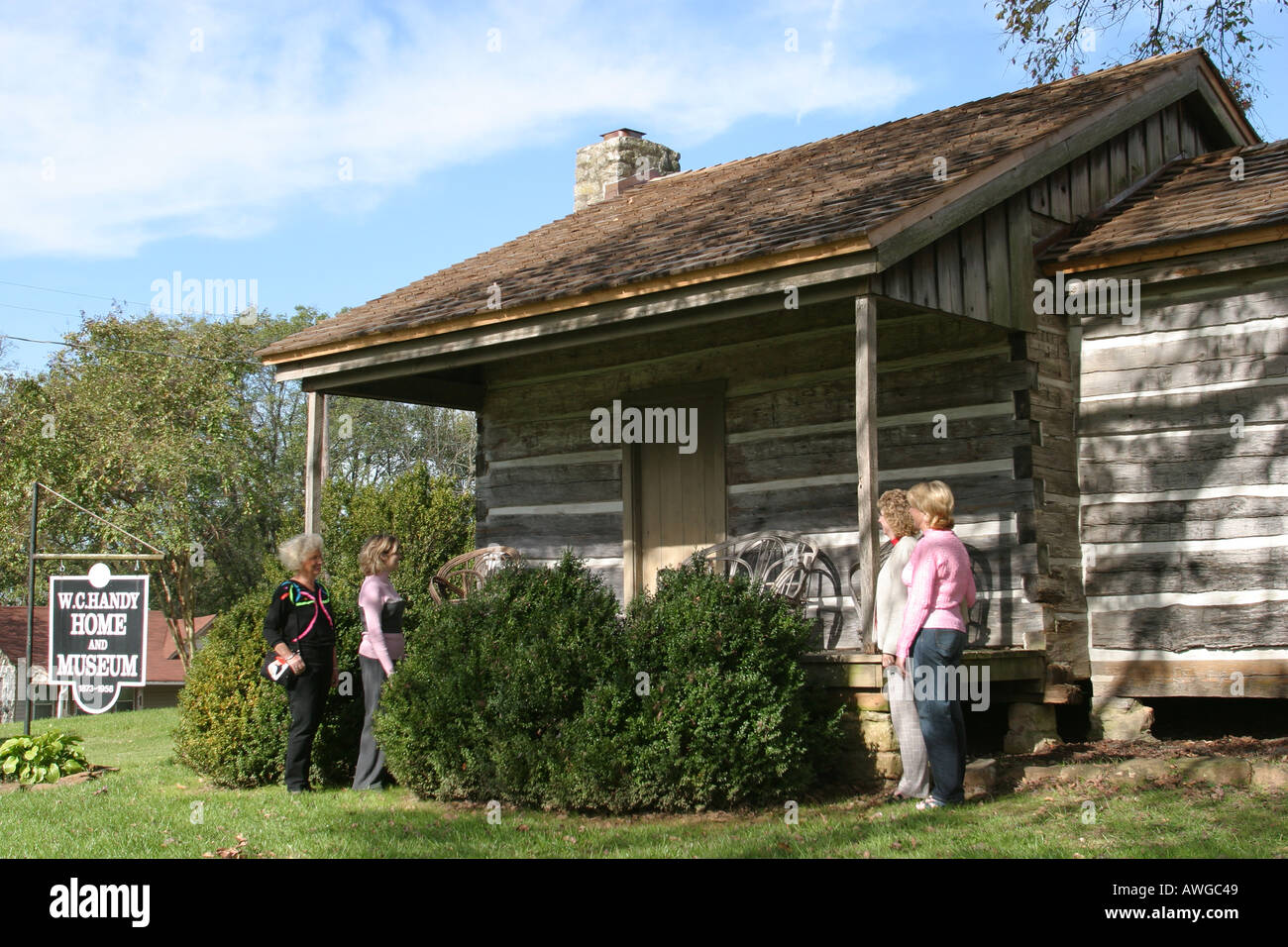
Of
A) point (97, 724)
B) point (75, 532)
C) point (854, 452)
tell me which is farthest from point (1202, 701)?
point (75, 532)

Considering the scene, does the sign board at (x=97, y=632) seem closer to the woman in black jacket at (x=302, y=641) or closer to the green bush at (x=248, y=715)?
the green bush at (x=248, y=715)

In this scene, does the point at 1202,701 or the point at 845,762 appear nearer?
the point at 845,762

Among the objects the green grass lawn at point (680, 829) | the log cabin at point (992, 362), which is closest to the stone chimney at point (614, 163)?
the log cabin at point (992, 362)

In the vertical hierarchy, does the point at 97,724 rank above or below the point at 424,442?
below

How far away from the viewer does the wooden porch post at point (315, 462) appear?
1088cm

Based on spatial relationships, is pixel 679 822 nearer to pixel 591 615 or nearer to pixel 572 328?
pixel 591 615

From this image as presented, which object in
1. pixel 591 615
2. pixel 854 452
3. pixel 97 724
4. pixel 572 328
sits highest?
pixel 572 328

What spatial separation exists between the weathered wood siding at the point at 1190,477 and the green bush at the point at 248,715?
5478 millimetres

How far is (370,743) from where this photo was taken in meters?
8.27

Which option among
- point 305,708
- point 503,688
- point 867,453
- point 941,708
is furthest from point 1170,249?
point 305,708

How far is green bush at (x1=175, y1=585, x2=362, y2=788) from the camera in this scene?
8.58 m

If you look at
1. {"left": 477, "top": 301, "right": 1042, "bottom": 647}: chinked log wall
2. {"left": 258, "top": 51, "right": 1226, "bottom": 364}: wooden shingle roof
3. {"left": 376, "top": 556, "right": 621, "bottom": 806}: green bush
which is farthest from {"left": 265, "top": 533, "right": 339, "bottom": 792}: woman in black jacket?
{"left": 477, "top": 301, "right": 1042, "bottom": 647}: chinked log wall

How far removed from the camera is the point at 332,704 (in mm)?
8617
